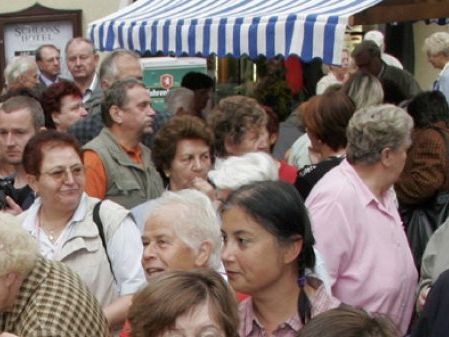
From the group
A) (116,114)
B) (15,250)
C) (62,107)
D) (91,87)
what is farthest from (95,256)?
(91,87)

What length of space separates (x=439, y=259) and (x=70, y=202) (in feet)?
5.49

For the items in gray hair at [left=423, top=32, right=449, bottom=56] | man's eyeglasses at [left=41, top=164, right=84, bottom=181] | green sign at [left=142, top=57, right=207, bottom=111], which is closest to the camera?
man's eyeglasses at [left=41, top=164, right=84, bottom=181]

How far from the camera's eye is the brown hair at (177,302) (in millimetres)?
3203

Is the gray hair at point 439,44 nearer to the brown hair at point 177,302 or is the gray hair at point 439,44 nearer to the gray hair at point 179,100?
the gray hair at point 179,100

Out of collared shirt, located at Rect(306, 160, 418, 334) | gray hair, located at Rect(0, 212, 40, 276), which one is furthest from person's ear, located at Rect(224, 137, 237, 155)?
gray hair, located at Rect(0, 212, 40, 276)

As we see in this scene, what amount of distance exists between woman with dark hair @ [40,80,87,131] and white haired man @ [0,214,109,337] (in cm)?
354

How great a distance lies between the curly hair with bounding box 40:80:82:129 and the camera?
7.68 metres

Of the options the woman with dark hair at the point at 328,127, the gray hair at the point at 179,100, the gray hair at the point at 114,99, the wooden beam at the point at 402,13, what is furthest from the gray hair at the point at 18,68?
the woman with dark hair at the point at 328,127

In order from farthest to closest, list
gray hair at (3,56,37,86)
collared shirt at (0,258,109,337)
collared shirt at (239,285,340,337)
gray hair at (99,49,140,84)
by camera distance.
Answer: gray hair at (3,56,37,86) < gray hair at (99,49,140,84) < collared shirt at (0,258,109,337) < collared shirt at (239,285,340,337)

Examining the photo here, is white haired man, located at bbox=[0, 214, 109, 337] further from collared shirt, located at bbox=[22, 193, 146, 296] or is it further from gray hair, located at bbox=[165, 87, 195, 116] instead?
gray hair, located at bbox=[165, 87, 195, 116]

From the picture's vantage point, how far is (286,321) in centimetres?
385

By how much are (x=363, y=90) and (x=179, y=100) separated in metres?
2.02

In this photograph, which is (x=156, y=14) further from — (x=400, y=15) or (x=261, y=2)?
(x=400, y=15)

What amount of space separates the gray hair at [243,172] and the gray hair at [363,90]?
107 inches
